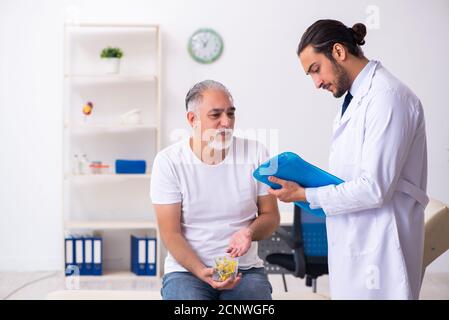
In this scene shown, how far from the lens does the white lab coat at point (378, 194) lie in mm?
1317

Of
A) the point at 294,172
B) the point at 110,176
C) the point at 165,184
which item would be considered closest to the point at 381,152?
the point at 294,172

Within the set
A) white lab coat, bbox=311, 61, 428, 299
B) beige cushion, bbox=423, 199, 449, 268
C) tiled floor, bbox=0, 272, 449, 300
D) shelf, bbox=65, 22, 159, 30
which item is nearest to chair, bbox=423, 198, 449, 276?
beige cushion, bbox=423, 199, 449, 268

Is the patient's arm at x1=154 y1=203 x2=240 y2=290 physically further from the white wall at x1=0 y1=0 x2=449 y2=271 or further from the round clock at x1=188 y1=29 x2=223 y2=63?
the round clock at x1=188 y1=29 x2=223 y2=63

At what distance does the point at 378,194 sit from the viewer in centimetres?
132

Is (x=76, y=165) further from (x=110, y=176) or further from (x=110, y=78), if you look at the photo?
(x=110, y=78)

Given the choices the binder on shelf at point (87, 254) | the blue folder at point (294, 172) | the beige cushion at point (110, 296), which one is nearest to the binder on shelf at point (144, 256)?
the binder on shelf at point (87, 254)

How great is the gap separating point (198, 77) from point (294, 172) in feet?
8.95

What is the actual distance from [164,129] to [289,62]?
2.81ft

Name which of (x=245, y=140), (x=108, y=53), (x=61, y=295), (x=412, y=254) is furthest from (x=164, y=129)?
(x=412, y=254)

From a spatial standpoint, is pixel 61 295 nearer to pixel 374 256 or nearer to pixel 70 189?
pixel 374 256

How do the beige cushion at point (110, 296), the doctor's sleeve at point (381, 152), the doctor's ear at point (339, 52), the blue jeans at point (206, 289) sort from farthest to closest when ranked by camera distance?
the beige cushion at point (110, 296), the blue jeans at point (206, 289), the doctor's ear at point (339, 52), the doctor's sleeve at point (381, 152)

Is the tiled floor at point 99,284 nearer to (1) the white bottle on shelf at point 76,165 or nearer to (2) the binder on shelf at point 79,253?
(2) the binder on shelf at point 79,253

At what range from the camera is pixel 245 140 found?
5.37ft

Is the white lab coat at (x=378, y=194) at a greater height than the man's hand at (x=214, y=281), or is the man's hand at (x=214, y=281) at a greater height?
the white lab coat at (x=378, y=194)
